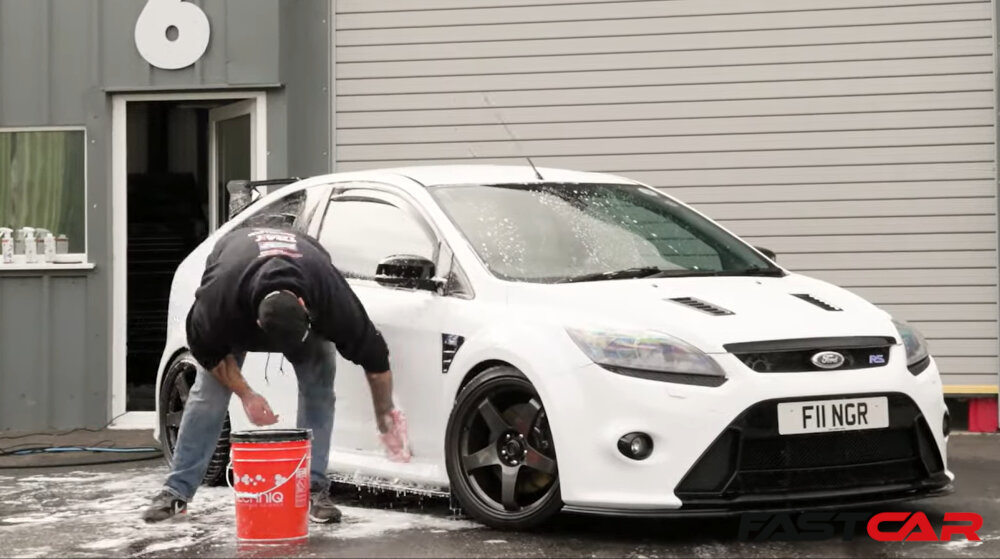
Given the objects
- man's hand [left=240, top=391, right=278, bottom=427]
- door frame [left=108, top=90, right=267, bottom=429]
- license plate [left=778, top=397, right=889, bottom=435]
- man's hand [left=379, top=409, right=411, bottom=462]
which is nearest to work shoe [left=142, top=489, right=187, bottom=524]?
man's hand [left=240, top=391, right=278, bottom=427]

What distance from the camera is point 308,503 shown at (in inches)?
264

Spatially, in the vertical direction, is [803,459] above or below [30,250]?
below

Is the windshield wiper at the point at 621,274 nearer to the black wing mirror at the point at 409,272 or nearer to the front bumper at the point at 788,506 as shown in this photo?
the black wing mirror at the point at 409,272

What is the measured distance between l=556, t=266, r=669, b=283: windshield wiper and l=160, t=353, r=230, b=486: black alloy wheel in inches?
93.5

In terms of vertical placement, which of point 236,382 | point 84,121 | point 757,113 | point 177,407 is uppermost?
point 757,113

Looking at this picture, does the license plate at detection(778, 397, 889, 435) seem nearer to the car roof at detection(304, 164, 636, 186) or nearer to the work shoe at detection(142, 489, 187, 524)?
the car roof at detection(304, 164, 636, 186)

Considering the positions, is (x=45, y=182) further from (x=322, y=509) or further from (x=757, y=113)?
(x=322, y=509)

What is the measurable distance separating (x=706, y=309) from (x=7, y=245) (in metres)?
7.14

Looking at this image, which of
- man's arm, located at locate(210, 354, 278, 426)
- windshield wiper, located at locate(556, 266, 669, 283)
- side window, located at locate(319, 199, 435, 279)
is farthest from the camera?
side window, located at locate(319, 199, 435, 279)

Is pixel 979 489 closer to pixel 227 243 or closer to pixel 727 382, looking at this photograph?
pixel 727 382

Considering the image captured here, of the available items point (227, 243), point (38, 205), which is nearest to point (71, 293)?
point (38, 205)

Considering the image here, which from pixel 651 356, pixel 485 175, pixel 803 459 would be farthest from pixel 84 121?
pixel 803 459

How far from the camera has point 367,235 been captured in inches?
303

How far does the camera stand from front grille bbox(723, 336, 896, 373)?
624 cm
